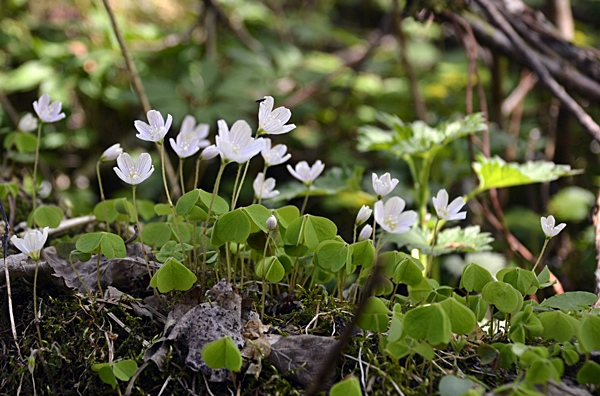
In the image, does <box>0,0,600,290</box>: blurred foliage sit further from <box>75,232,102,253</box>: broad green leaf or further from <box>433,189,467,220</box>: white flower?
<box>75,232,102,253</box>: broad green leaf

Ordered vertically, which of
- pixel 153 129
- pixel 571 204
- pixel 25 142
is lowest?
pixel 571 204

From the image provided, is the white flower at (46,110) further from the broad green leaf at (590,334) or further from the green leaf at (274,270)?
the broad green leaf at (590,334)

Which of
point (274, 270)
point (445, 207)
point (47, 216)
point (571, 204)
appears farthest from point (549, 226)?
point (571, 204)

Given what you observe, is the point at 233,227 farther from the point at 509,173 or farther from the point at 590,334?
the point at 509,173

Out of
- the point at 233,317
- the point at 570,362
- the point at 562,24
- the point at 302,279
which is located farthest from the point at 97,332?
the point at 562,24

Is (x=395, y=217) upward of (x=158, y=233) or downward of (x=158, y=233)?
→ upward

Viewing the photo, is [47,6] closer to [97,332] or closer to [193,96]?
[193,96]
